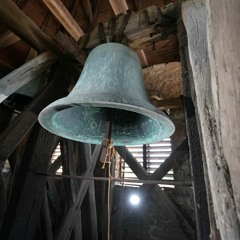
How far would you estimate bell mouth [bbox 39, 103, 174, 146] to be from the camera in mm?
1243

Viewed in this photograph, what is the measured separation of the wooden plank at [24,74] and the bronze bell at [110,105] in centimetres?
33

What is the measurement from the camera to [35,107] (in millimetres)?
1410

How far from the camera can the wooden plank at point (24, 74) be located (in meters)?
1.21

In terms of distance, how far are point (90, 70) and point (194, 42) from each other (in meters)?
0.60

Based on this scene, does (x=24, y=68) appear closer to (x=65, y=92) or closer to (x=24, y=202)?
(x=65, y=92)

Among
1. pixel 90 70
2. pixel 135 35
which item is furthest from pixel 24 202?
pixel 135 35

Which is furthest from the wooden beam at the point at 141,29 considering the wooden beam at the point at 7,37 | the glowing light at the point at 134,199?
the glowing light at the point at 134,199

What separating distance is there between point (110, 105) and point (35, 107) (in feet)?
2.49

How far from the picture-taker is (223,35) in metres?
0.43

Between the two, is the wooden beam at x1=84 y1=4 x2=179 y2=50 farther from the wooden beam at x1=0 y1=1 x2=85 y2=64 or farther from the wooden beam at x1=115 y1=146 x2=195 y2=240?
the wooden beam at x1=115 y1=146 x2=195 y2=240

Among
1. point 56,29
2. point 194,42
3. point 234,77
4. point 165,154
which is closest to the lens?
point 234,77

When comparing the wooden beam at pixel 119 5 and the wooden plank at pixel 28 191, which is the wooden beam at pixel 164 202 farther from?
the wooden beam at pixel 119 5

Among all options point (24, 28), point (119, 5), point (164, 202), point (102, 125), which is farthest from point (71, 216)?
point (119, 5)

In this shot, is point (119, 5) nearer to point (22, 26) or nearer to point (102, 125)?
point (22, 26)
